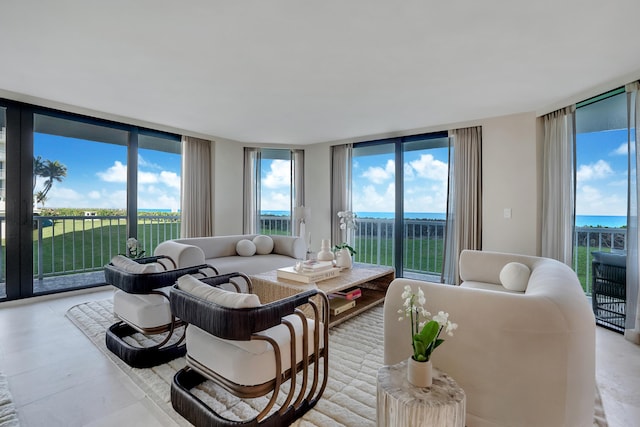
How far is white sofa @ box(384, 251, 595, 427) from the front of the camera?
1240mm

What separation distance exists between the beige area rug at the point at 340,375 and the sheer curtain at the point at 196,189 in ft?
6.83

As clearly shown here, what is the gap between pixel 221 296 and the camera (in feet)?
4.54

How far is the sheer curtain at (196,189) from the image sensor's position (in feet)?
16.0

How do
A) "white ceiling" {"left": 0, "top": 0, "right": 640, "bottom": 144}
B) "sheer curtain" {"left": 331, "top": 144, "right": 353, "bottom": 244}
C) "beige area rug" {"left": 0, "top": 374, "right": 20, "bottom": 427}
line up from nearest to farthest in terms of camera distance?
"beige area rug" {"left": 0, "top": 374, "right": 20, "bottom": 427}, "white ceiling" {"left": 0, "top": 0, "right": 640, "bottom": 144}, "sheer curtain" {"left": 331, "top": 144, "right": 353, "bottom": 244}

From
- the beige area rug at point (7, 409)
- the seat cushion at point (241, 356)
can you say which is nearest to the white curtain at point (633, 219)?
the seat cushion at point (241, 356)

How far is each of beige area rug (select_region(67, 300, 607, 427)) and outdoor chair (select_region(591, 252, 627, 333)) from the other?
1693 mm

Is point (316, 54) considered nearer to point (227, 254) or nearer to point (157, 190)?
point (227, 254)

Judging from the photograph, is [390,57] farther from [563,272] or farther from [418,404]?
[418,404]

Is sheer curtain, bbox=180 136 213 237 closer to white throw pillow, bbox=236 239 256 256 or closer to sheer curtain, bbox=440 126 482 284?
white throw pillow, bbox=236 239 256 256

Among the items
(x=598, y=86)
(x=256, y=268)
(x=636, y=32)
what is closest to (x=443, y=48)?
(x=636, y=32)

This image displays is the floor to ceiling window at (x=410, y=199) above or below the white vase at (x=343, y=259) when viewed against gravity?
above

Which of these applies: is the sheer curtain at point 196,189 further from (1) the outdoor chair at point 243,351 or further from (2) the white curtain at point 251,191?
(1) the outdoor chair at point 243,351

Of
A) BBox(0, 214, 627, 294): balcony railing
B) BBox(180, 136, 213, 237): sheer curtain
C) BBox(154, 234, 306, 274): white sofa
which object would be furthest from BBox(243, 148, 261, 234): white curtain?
BBox(154, 234, 306, 274): white sofa

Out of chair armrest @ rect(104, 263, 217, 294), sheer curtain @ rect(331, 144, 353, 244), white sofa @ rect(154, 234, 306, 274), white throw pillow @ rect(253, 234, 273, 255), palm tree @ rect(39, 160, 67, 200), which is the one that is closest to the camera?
chair armrest @ rect(104, 263, 217, 294)
